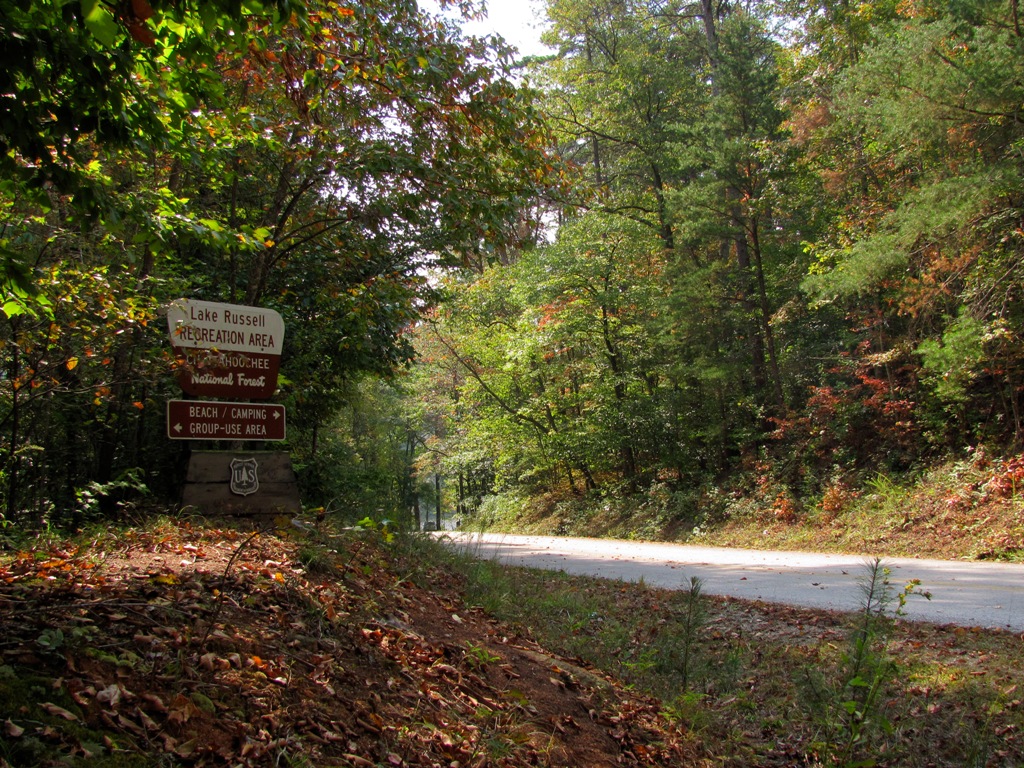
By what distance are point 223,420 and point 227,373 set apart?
0.45 m

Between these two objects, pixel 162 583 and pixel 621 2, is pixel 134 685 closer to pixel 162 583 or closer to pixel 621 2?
pixel 162 583

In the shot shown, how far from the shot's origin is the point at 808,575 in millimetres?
9547

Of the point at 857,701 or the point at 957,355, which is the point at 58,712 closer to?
the point at 857,701

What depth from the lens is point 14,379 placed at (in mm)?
6133

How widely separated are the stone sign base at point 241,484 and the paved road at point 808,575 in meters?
2.73

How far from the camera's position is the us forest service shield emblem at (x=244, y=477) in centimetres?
674

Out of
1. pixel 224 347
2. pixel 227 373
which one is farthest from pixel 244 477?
pixel 224 347

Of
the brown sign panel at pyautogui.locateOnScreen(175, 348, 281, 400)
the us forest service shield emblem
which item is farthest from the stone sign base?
the brown sign panel at pyautogui.locateOnScreen(175, 348, 281, 400)

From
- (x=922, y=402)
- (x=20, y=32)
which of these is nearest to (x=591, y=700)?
(x=20, y=32)

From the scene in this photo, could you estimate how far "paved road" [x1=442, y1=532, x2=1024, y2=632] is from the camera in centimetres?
705

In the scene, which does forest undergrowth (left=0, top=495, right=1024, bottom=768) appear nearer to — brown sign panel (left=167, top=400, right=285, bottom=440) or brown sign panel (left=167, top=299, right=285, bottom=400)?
brown sign panel (left=167, top=400, right=285, bottom=440)

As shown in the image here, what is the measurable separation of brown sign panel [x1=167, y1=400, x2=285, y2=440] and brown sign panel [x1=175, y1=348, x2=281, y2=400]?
0.42ft

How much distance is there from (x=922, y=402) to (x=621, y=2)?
57.6 feet

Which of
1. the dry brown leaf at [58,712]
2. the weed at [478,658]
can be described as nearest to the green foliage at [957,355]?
the weed at [478,658]
